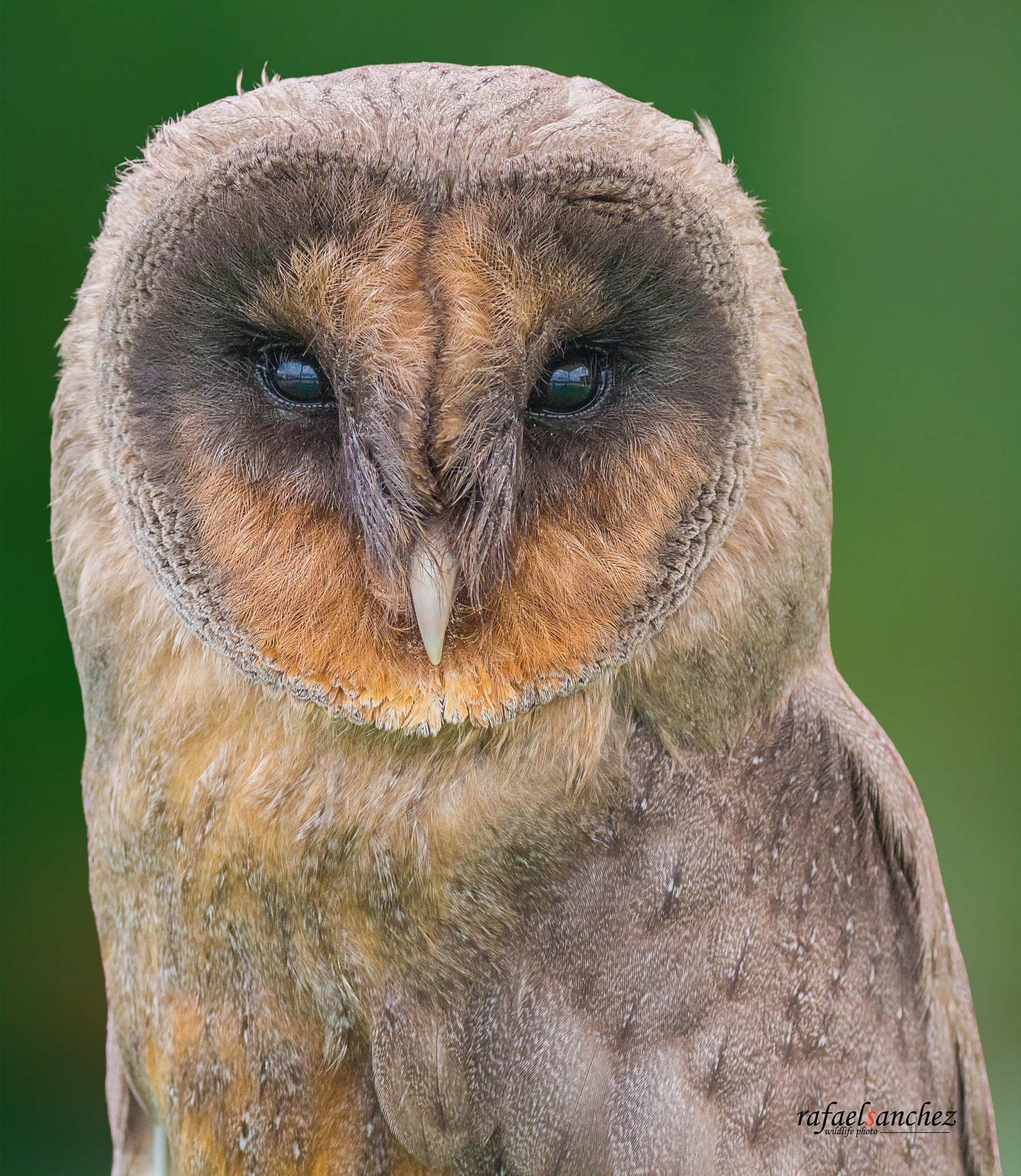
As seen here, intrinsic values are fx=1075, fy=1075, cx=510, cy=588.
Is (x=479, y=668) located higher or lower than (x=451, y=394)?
lower

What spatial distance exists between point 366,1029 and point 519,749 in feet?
0.97

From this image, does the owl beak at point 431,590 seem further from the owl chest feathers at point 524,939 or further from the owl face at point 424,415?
the owl chest feathers at point 524,939

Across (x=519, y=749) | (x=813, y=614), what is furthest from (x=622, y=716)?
(x=813, y=614)

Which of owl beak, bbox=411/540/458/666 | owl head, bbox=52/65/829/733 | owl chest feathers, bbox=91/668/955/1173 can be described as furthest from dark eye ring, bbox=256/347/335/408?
owl chest feathers, bbox=91/668/955/1173

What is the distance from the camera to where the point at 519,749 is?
92cm

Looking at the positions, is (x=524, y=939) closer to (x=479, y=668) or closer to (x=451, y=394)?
(x=479, y=668)

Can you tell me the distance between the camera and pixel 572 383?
83 cm

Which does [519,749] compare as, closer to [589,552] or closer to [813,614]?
[589,552]

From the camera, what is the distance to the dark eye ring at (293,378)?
0.83m

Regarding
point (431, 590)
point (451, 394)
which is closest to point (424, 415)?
point (451, 394)

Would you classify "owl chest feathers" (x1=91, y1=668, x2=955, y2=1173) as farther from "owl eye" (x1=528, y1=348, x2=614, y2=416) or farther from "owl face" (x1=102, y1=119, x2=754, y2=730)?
"owl eye" (x1=528, y1=348, x2=614, y2=416)

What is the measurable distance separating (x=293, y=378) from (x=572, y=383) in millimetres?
217

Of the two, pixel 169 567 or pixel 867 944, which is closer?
pixel 169 567

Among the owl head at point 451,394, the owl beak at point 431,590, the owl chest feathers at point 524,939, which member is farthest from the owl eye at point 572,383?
the owl chest feathers at point 524,939
